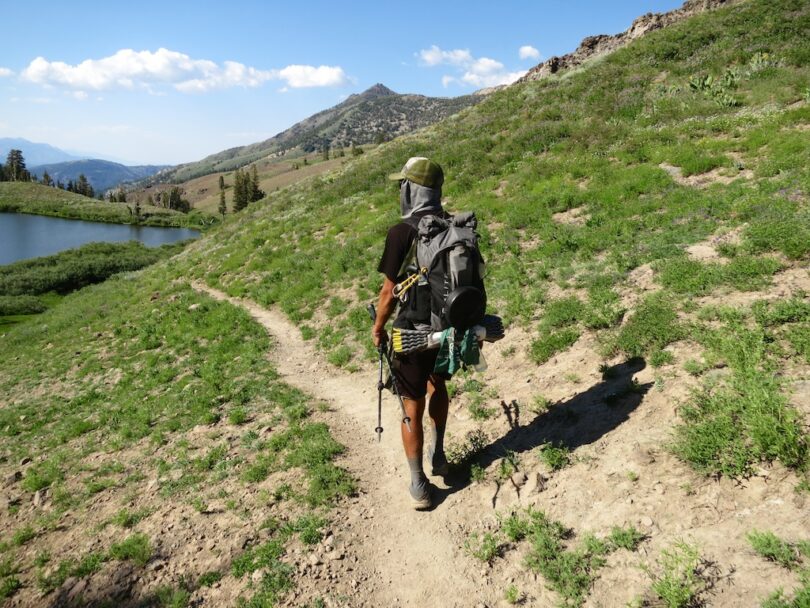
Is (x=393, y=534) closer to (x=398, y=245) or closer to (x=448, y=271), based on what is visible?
(x=448, y=271)

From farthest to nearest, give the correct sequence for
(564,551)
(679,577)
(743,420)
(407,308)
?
(407,308) → (743,420) → (564,551) → (679,577)

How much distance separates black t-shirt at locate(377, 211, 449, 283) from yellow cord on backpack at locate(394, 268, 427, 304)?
0.11 metres

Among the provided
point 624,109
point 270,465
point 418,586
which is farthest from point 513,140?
point 418,586

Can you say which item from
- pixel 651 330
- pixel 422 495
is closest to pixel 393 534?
pixel 422 495

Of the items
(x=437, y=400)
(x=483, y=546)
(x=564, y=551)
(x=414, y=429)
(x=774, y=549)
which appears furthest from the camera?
(x=437, y=400)

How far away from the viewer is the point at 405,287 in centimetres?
566

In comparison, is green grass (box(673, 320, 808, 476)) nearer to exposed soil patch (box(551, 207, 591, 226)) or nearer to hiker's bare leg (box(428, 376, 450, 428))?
hiker's bare leg (box(428, 376, 450, 428))

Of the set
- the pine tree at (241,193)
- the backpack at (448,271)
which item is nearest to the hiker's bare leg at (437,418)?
the backpack at (448,271)

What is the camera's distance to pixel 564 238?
1331 centimetres

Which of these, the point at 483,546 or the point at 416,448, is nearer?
the point at 483,546

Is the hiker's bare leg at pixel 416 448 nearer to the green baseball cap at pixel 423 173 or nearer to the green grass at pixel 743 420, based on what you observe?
the green baseball cap at pixel 423 173

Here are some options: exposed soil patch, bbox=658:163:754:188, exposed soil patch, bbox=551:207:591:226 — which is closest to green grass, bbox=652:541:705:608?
exposed soil patch, bbox=551:207:591:226

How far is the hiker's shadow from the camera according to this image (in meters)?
6.61

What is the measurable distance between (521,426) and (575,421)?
2.99 ft
